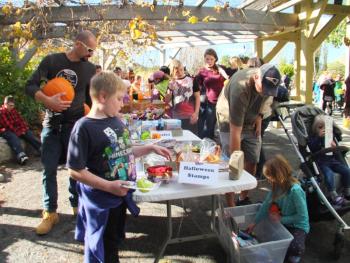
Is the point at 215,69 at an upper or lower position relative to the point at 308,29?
lower

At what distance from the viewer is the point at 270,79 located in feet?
8.12

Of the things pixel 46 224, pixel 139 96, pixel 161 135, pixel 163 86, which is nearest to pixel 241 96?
pixel 161 135

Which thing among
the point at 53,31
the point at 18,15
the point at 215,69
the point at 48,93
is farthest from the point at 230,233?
the point at 53,31

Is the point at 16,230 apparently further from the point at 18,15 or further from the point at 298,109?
the point at 18,15

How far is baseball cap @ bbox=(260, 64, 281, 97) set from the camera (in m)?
2.47

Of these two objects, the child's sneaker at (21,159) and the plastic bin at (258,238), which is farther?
the child's sneaker at (21,159)

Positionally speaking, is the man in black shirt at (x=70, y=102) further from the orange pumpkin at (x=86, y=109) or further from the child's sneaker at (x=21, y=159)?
the child's sneaker at (x=21, y=159)

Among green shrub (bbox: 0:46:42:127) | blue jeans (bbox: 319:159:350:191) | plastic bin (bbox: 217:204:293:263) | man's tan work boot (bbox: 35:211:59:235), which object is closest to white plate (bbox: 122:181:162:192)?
plastic bin (bbox: 217:204:293:263)

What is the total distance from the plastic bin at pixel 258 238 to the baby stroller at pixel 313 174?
19.4 inches

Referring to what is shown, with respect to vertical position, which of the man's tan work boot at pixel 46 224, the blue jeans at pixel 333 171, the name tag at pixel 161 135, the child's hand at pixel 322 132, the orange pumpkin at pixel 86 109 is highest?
the orange pumpkin at pixel 86 109

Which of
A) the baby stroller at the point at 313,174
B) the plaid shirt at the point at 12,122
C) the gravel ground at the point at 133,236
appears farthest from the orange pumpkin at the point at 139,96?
the baby stroller at the point at 313,174

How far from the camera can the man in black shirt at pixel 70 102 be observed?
2.87 m

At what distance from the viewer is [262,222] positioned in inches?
108

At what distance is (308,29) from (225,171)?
6.40 metres
